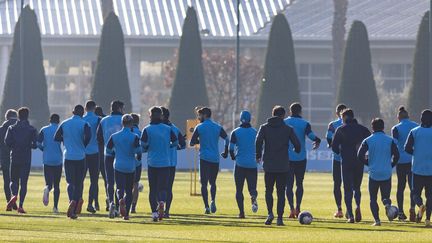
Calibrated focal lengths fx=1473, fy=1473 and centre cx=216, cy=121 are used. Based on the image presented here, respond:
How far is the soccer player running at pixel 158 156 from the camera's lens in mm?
26359

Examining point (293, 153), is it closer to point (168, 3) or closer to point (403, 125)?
point (403, 125)

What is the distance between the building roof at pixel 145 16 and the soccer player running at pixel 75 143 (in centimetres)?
6357

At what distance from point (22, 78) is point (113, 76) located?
608cm

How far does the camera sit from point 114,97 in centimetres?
7594

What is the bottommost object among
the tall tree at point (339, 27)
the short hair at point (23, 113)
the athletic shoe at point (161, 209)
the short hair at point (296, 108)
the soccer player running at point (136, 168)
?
the athletic shoe at point (161, 209)

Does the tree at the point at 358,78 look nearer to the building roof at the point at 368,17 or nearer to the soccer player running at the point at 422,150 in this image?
the building roof at the point at 368,17

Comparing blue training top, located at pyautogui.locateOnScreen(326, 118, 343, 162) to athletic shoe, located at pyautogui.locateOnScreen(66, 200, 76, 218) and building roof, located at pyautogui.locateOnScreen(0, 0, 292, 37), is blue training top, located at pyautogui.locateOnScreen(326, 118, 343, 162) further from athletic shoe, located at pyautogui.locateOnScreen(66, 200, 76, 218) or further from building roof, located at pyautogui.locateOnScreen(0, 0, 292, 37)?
building roof, located at pyautogui.locateOnScreen(0, 0, 292, 37)

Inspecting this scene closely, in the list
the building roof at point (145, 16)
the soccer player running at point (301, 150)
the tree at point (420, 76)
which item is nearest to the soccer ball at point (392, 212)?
the soccer player running at point (301, 150)

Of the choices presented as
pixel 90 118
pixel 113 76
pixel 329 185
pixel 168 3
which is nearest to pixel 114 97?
pixel 113 76

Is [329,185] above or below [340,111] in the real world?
below

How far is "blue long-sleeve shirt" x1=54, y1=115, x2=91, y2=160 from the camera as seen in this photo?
27672 millimetres

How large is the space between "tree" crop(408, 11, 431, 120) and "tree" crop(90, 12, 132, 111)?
14.6 m

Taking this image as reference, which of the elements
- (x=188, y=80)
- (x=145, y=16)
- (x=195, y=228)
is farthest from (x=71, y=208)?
(x=145, y=16)

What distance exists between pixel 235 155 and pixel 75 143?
9.95 ft
